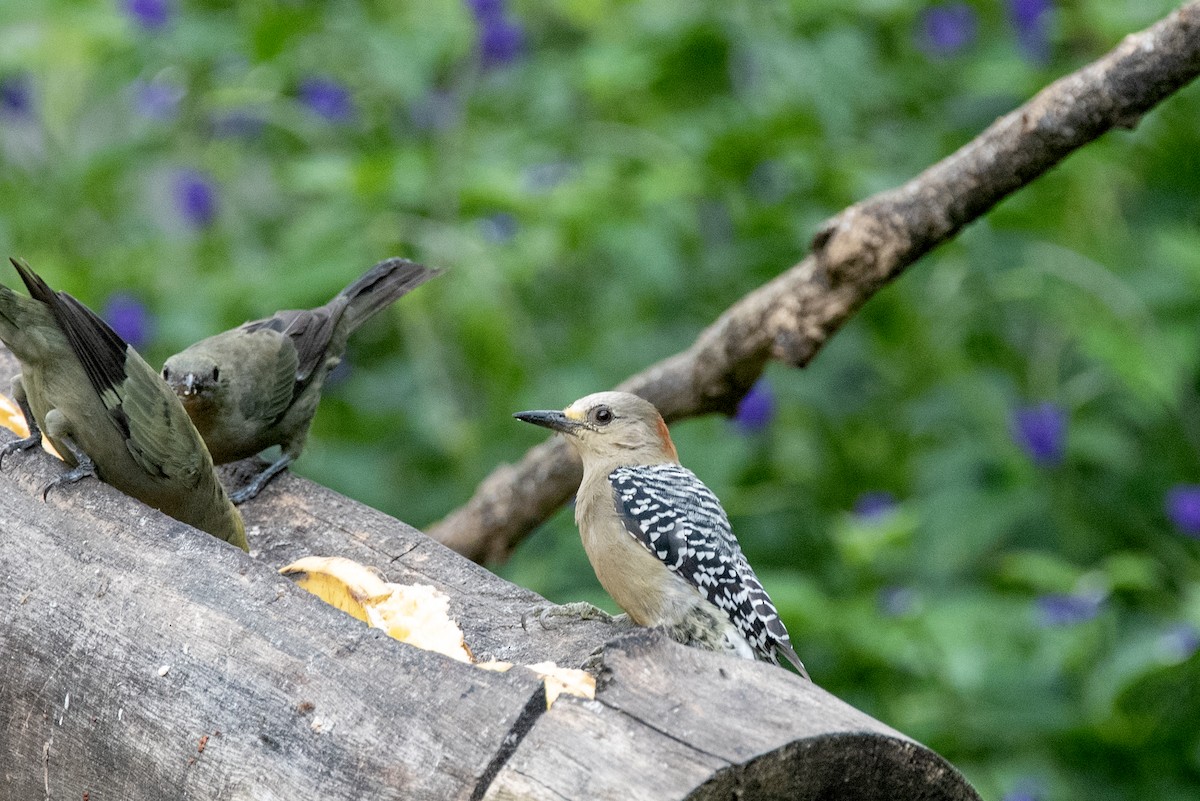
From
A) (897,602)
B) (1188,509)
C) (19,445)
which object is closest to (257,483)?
(19,445)

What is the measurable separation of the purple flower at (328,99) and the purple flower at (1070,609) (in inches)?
129

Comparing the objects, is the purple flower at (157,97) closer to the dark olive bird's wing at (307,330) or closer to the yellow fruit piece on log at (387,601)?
the dark olive bird's wing at (307,330)

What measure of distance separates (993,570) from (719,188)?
181 centimetres

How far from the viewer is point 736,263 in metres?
5.86

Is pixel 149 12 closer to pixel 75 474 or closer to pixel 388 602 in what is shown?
pixel 75 474

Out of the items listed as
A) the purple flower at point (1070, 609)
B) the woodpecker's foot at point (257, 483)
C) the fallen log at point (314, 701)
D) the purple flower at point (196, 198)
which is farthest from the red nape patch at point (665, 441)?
the purple flower at point (196, 198)

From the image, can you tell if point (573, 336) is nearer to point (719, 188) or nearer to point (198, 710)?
point (719, 188)

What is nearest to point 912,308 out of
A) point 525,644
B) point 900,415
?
point 900,415

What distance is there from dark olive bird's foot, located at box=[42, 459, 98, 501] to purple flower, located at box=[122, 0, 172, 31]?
139 inches

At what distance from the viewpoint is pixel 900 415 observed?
6.11 metres

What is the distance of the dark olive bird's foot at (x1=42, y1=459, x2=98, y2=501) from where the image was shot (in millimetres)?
2826

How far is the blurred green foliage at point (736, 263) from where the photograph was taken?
5023mm

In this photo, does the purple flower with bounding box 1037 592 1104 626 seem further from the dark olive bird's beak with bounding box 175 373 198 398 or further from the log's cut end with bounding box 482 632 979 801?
the dark olive bird's beak with bounding box 175 373 198 398

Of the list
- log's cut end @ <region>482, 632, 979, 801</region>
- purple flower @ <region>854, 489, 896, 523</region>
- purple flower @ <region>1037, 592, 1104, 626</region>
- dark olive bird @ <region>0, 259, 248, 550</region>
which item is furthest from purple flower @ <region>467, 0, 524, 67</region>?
log's cut end @ <region>482, 632, 979, 801</region>
